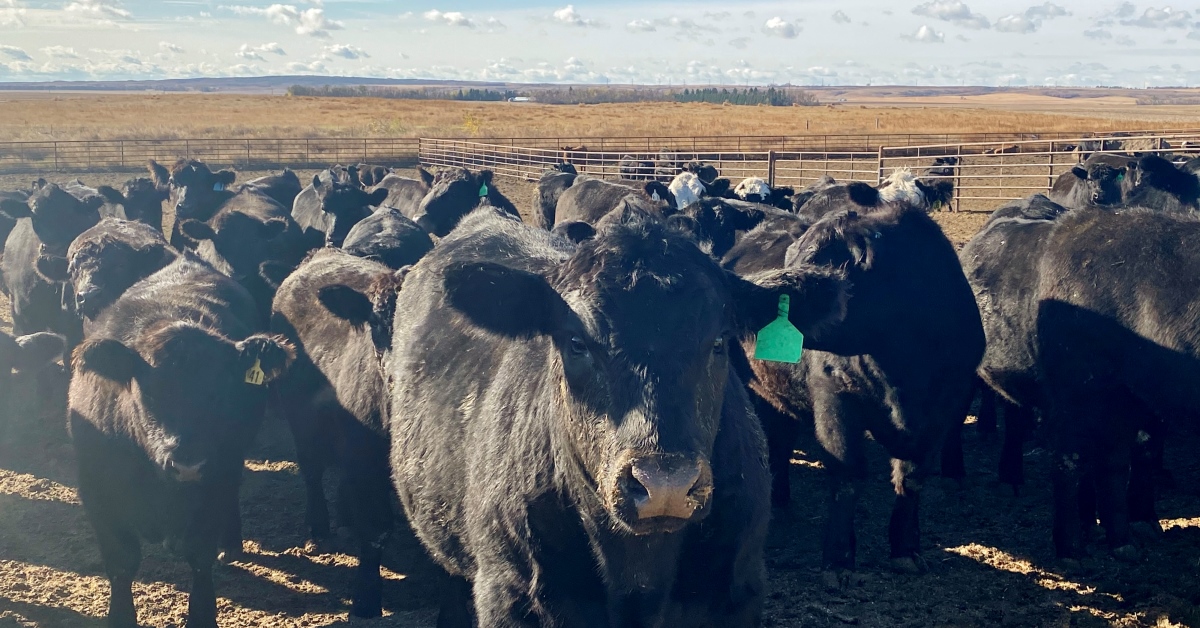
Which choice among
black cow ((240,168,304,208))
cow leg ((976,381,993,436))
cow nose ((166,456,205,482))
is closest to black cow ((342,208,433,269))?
cow nose ((166,456,205,482))

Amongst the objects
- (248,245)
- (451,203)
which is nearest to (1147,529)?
(248,245)

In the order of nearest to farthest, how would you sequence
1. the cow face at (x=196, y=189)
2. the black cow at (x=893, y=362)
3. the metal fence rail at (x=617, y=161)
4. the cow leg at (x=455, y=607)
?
the cow leg at (x=455, y=607) < the black cow at (x=893, y=362) < the cow face at (x=196, y=189) < the metal fence rail at (x=617, y=161)

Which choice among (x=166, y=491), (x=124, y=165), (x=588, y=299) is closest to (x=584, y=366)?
(x=588, y=299)

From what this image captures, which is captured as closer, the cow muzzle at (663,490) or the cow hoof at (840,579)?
the cow muzzle at (663,490)

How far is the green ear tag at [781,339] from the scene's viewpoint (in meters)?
3.30

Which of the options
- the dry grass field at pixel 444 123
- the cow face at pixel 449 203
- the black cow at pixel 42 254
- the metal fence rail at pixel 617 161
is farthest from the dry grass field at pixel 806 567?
the dry grass field at pixel 444 123

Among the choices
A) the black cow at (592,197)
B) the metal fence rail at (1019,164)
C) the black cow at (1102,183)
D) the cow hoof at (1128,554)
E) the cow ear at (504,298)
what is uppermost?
the metal fence rail at (1019,164)

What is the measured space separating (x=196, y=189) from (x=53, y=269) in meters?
6.63

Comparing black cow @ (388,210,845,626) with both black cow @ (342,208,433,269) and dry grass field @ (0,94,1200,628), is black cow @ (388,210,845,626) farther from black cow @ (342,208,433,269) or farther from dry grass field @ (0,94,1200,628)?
black cow @ (342,208,433,269)

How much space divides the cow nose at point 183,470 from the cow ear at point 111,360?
64 centimetres

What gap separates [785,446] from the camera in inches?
266

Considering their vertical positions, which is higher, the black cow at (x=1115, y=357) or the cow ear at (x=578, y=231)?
the cow ear at (x=578, y=231)

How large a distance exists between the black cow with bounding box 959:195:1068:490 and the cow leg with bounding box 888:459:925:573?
1253mm

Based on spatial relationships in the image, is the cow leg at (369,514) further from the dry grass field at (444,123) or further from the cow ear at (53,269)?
the dry grass field at (444,123)
